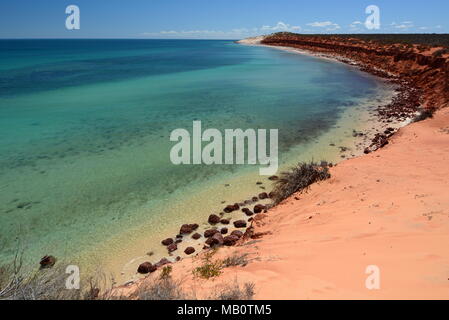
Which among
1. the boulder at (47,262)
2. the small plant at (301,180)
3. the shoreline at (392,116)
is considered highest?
the shoreline at (392,116)

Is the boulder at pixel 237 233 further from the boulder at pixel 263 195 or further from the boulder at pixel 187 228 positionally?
the boulder at pixel 263 195

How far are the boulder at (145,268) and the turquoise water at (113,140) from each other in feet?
4.23

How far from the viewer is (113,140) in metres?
15.4

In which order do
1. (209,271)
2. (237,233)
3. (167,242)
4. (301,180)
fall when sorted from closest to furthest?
(209,271) < (167,242) < (237,233) < (301,180)

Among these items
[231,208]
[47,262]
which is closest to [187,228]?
[231,208]

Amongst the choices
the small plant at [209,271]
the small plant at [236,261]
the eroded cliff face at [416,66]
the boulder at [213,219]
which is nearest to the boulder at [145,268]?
the small plant at [209,271]

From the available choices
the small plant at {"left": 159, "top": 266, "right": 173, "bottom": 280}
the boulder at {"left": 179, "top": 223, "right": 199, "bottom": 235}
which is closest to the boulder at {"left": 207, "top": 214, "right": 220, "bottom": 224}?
the boulder at {"left": 179, "top": 223, "right": 199, "bottom": 235}

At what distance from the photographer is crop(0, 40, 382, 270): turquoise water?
8.98 meters

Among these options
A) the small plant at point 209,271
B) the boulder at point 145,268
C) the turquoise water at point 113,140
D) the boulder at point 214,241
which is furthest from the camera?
the turquoise water at point 113,140

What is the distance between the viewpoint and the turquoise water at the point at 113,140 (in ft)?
29.5

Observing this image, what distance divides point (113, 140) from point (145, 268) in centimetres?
1007

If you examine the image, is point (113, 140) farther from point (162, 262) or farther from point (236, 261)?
point (236, 261)

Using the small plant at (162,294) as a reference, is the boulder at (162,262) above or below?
below

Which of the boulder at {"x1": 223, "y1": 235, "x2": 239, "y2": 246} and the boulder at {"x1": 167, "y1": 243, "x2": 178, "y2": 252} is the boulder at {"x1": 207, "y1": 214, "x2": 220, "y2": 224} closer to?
the boulder at {"x1": 223, "y1": 235, "x2": 239, "y2": 246}
